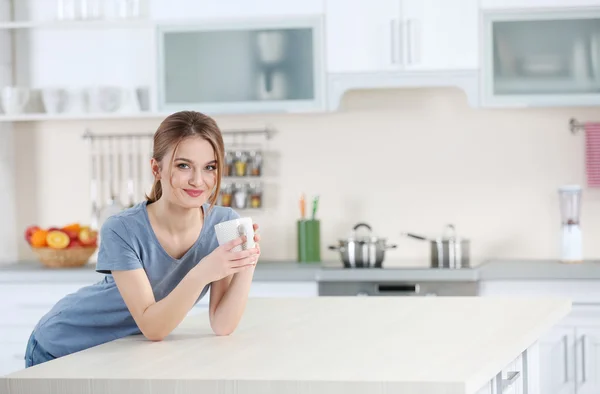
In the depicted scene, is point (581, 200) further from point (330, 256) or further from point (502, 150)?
point (330, 256)

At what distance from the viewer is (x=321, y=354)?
191 centimetres

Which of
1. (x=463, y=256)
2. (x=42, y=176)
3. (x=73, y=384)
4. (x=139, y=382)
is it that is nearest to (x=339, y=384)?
(x=139, y=382)

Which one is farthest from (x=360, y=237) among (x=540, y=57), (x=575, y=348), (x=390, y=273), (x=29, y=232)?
(x=29, y=232)

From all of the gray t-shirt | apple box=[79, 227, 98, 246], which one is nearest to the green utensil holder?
apple box=[79, 227, 98, 246]

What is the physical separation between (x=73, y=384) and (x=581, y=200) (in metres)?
3.30

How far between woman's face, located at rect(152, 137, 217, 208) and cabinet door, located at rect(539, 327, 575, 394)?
225cm

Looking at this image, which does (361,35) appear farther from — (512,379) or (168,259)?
(512,379)

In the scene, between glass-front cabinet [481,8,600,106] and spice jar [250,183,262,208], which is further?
spice jar [250,183,262,208]

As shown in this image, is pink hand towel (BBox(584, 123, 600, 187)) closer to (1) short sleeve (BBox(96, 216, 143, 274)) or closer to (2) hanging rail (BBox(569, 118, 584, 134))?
(2) hanging rail (BBox(569, 118, 584, 134))

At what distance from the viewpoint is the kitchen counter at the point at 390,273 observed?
4090 mm

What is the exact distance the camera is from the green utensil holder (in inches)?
182

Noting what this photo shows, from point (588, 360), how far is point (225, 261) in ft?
7.89

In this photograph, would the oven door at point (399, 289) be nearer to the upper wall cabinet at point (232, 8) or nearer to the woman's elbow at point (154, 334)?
the upper wall cabinet at point (232, 8)

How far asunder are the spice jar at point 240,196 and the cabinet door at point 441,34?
981mm
